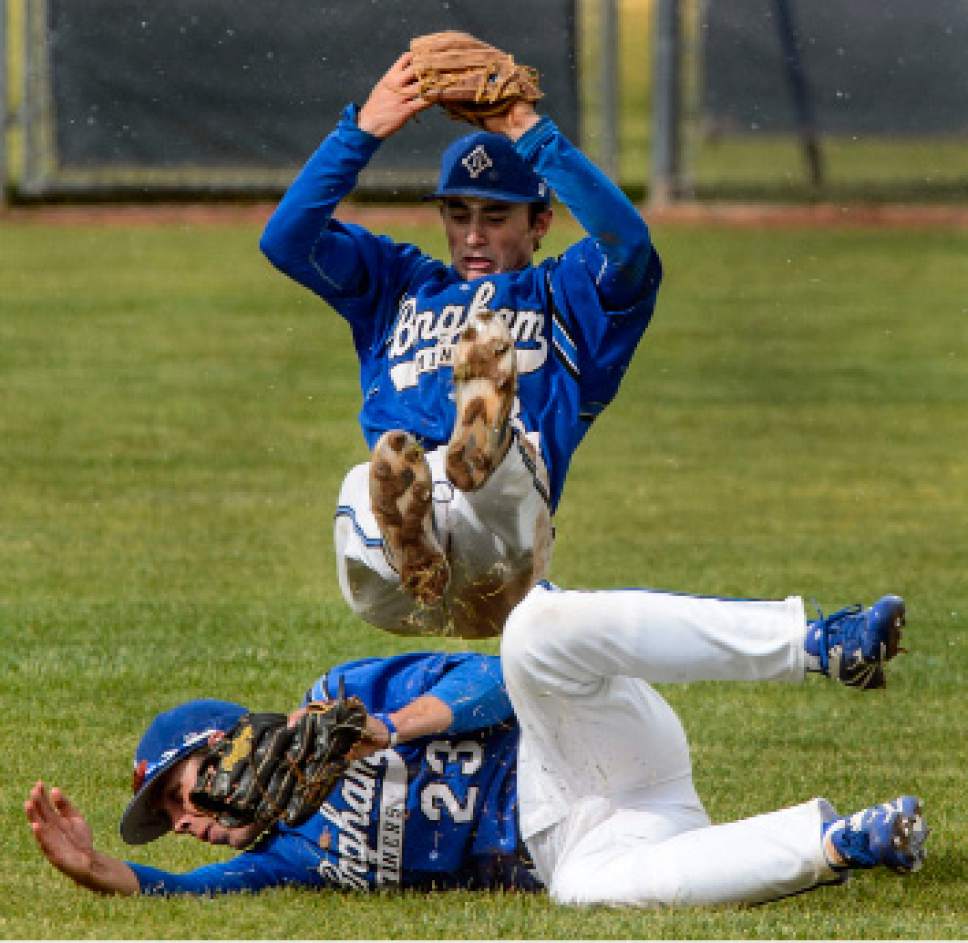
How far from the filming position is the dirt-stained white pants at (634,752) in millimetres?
5336

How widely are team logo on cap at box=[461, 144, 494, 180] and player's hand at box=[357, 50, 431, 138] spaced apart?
1.06 ft

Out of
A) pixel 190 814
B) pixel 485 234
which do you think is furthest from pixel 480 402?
pixel 190 814

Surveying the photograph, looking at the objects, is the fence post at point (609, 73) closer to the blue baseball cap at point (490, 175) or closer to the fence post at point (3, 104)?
the fence post at point (3, 104)

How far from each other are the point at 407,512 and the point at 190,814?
970 millimetres

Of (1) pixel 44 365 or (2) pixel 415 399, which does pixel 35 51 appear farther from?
(2) pixel 415 399

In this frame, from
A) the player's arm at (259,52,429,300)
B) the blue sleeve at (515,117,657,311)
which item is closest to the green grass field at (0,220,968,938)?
the blue sleeve at (515,117,657,311)

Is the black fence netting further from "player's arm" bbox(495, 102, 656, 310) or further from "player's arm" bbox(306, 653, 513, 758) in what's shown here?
"player's arm" bbox(306, 653, 513, 758)

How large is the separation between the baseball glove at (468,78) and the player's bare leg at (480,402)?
2.70 feet

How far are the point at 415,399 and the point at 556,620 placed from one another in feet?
4.70

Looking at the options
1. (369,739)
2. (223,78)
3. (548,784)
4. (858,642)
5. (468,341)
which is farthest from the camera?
(223,78)

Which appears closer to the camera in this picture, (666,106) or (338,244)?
(338,244)

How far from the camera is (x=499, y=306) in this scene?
22.0 feet

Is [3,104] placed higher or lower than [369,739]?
higher

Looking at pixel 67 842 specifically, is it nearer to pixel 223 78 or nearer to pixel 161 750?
pixel 161 750
